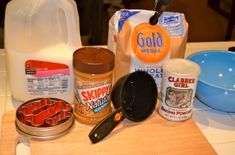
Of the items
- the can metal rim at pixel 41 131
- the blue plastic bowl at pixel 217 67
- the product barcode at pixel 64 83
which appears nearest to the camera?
the can metal rim at pixel 41 131

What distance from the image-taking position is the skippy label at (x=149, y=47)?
854 millimetres

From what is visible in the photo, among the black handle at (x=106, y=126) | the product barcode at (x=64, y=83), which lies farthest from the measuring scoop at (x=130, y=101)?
the product barcode at (x=64, y=83)

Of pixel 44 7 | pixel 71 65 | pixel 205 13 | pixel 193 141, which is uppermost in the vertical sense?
pixel 44 7

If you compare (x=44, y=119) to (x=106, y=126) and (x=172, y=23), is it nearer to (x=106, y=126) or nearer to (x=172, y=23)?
(x=106, y=126)

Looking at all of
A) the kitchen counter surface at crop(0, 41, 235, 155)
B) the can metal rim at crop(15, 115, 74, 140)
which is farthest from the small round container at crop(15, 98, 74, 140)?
the kitchen counter surface at crop(0, 41, 235, 155)

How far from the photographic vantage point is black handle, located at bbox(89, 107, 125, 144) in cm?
72

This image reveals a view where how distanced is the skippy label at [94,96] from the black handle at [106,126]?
37 millimetres

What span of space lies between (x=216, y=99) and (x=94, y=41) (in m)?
1.18

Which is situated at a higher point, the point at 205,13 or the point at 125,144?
the point at 125,144

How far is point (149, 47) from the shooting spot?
0.86 meters

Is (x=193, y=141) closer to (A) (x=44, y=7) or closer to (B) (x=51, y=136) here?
(B) (x=51, y=136)

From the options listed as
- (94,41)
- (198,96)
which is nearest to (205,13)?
(94,41)

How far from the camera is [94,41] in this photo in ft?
6.41

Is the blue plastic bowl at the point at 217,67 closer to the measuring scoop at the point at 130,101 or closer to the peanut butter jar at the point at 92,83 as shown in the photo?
the measuring scoop at the point at 130,101
